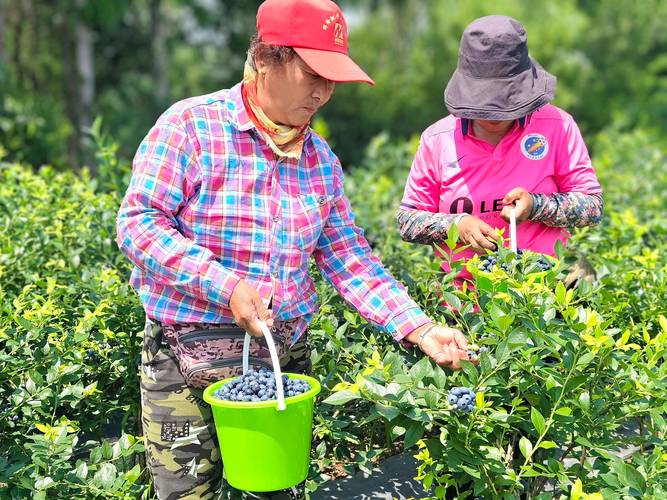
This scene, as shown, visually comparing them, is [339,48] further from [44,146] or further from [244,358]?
[44,146]

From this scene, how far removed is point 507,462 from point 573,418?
0.23 metres

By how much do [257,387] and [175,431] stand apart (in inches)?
16.1

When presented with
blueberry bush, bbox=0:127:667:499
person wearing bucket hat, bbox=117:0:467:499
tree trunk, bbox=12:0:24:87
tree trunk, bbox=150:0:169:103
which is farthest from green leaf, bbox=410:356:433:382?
tree trunk, bbox=150:0:169:103

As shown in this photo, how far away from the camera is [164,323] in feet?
7.06

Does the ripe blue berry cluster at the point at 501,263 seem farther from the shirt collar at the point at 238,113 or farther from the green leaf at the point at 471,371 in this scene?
the shirt collar at the point at 238,113

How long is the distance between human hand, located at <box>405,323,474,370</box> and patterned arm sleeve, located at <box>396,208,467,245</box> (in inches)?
15.6

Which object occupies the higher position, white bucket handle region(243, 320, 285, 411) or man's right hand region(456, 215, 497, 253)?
man's right hand region(456, 215, 497, 253)

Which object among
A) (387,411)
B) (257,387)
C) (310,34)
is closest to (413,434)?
(387,411)

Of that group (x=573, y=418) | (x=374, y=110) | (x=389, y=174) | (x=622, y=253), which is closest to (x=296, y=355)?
(x=573, y=418)

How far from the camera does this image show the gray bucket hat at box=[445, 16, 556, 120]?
257 cm

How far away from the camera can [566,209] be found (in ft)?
8.64

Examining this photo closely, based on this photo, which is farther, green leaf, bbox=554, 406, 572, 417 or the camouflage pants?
the camouflage pants

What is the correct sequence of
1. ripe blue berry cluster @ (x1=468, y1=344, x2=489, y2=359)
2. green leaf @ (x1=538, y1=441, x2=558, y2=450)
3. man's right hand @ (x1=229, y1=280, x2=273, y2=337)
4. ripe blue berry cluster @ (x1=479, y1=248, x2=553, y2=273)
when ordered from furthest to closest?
ripe blue berry cluster @ (x1=479, y1=248, x2=553, y2=273) → ripe blue berry cluster @ (x1=468, y1=344, x2=489, y2=359) → green leaf @ (x1=538, y1=441, x2=558, y2=450) → man's right hand @ (x1=229, y1=280, x2=273, y2=337)

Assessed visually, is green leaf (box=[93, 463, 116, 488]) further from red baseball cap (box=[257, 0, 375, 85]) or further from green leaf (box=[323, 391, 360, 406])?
red baseball cap (box=[257, 0, 375, 85])
